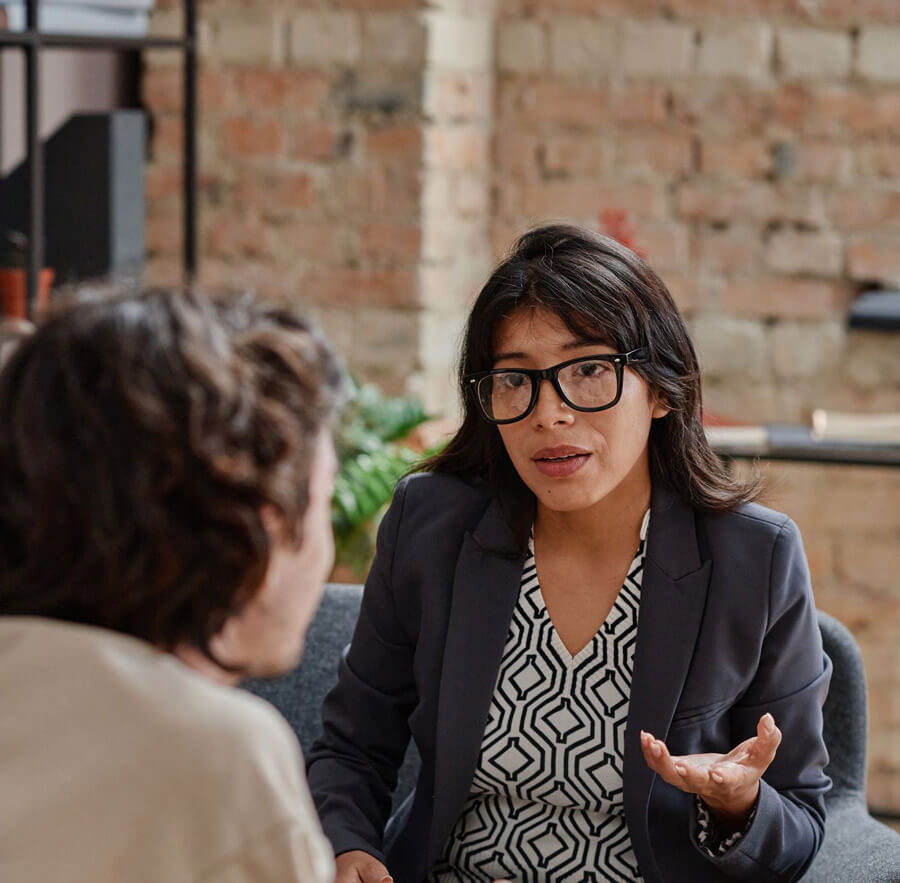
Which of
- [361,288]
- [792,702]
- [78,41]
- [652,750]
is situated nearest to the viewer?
[652,750]

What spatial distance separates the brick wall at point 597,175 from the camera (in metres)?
2.86

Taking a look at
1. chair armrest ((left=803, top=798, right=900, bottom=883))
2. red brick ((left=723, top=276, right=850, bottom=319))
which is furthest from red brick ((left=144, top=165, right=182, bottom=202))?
chair armrest ((left=803, top=798, right=900, bottom=883))

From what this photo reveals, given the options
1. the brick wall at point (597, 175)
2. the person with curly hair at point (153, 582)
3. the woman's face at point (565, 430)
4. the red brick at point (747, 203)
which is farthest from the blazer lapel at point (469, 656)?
the red brick at point (747, 203)

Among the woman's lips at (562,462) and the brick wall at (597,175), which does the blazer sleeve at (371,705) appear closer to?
the woman's lips at (562,462)

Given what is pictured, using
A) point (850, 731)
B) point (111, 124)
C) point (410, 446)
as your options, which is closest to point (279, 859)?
point (850, 731)

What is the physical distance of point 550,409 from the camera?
1.45 metres

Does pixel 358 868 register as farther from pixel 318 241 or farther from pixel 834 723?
pixel 318 241

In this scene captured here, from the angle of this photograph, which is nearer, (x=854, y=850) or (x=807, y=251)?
(x=854, y=850)

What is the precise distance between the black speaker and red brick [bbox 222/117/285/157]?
209mm

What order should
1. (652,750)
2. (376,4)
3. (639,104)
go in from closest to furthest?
(652,750) < (376,4) < (639,104)

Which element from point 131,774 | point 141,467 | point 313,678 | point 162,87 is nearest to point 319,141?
point 162,87

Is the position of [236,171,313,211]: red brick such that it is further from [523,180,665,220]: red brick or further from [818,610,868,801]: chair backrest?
[818,610,868,801]: chair backrest

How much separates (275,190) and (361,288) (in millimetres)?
279

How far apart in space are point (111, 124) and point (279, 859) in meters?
2.28
